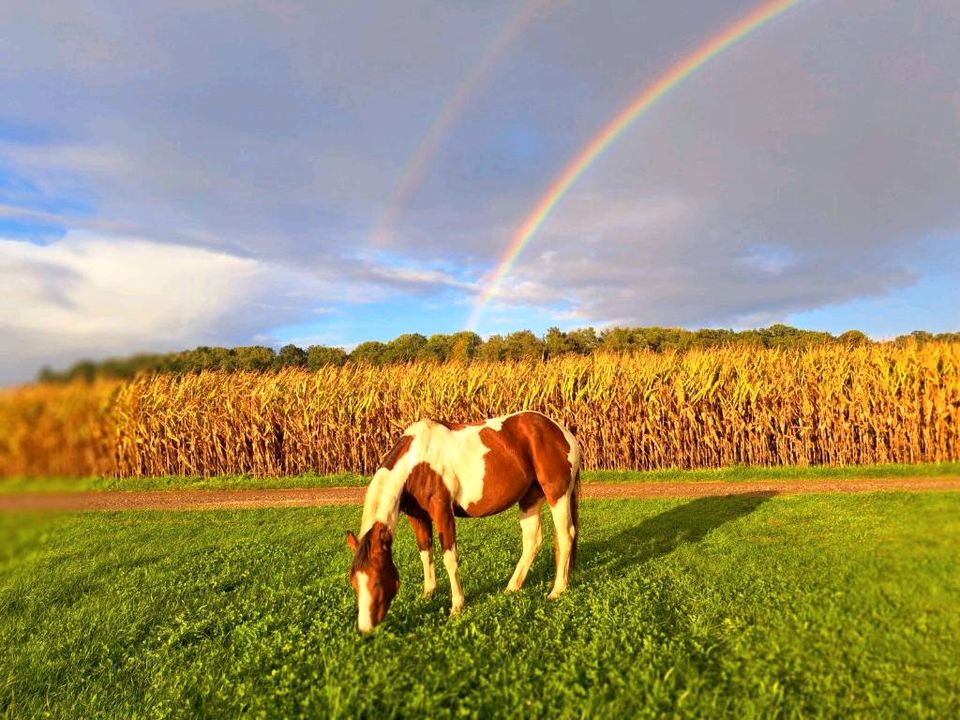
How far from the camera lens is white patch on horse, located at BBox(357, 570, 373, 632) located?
6.06 metres

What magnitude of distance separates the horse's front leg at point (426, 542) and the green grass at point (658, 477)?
11.8 m

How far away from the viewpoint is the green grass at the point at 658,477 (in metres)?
17.9

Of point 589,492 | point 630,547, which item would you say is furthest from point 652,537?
point 589,492

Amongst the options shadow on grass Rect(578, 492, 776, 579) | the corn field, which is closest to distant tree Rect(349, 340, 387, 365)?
the corn field

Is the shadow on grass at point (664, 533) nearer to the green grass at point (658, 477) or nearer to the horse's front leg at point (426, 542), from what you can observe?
the horse's front leg at point (426, 542)

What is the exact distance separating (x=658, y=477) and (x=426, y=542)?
13.1m

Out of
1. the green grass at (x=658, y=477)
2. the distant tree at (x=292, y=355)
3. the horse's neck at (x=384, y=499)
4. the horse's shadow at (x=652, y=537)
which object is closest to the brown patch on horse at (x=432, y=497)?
the horse's neck at (x=384, y=499)

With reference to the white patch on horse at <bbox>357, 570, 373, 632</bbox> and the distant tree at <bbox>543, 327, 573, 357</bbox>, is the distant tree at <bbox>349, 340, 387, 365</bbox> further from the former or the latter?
the white patch on horse at <bbox>357, 570, 373, 632</bbox>

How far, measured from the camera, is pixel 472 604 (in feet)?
24.2

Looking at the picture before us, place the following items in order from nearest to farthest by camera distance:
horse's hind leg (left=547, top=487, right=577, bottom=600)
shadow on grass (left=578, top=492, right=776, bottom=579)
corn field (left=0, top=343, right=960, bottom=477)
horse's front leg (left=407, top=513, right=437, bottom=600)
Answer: horse's front leg (left=407, top=513, right=437, bottom=600), horse's hind leg (left=547, top=487, right=577, bottom=600), shadow on grass (left=578, top=492, right=776, bottom=579), corn field (left=0, top=343, right=960, bottom=477)

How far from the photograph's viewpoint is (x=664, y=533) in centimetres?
1134

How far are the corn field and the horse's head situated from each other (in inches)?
581

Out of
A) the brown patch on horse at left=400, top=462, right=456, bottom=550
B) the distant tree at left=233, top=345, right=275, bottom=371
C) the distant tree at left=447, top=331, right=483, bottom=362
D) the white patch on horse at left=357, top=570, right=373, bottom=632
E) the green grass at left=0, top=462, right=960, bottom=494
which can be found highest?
the distant tree at left=447, top=331, right=483, bottom=362

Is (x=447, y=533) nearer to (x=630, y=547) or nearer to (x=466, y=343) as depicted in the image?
(x=630, y=547)
